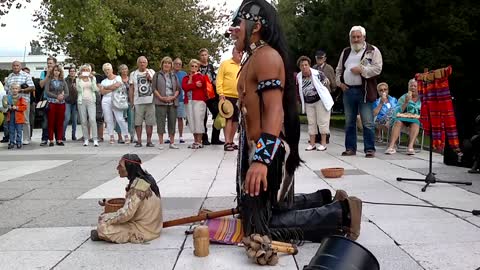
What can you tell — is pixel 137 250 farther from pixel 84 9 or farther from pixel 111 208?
pixel 84 9

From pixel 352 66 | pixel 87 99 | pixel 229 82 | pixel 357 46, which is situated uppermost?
pixel 357 46

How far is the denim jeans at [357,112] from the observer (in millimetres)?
9508

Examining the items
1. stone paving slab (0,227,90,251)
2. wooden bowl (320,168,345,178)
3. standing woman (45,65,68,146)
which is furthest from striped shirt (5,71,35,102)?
stone paving slab (0,227,90,251)

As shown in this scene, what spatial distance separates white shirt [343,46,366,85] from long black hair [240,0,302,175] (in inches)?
216

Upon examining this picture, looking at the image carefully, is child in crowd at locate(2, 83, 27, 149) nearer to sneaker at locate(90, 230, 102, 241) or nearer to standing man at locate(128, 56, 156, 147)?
standing man at locate(128, 56, 156, 147)

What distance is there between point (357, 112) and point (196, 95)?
3622 mm

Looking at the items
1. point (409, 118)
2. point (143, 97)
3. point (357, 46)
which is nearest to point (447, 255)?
point (357, 46)

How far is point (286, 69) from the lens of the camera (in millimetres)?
4051

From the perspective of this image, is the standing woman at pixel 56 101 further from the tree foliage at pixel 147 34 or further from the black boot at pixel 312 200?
the tree foliage at pixel 147 34

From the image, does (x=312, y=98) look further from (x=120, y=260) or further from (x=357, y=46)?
(x=120, y=260)

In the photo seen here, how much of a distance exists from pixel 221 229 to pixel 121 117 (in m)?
8.93

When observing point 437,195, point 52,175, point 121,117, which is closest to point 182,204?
point 437,195

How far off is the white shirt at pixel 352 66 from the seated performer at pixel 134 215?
573 centimetres

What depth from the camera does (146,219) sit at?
4453 mm
